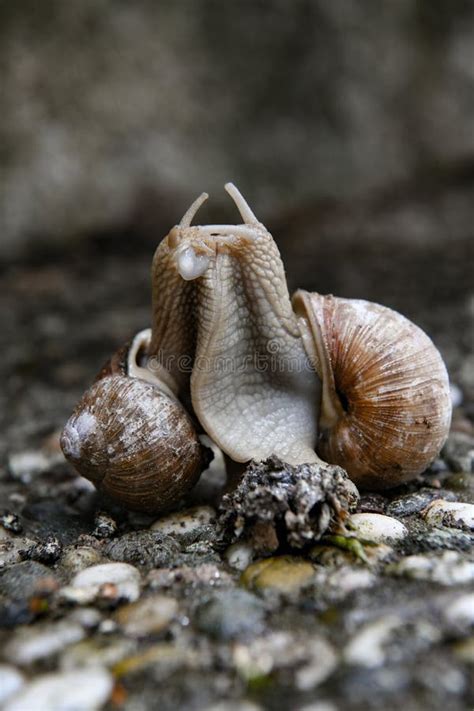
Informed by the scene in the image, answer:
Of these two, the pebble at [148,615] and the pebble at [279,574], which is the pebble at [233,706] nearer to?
the pebble at [148,615]

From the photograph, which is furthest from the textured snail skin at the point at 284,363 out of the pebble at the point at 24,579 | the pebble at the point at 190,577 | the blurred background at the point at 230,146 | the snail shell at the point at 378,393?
the blurred background at the point at 230,146

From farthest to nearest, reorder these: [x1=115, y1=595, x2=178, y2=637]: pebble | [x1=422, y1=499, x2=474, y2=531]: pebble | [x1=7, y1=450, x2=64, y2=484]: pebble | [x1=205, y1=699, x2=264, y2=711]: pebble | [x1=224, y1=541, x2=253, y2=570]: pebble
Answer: [x1=7, y1=450, x2=64, y2=484]: pebble
[x1=422, y1=499, x2=474, y2=531]: pebble
[x1=224, y1=541, x2=253, y2=570]: pebble
[x1=115, y1=595, x2=178, y2=637]: pebble
[x1=205, y1=699, x2=264, y2=711]: pebble

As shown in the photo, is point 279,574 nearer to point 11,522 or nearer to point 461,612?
point 461,612

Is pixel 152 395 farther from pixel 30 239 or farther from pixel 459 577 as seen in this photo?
pixel 30 239

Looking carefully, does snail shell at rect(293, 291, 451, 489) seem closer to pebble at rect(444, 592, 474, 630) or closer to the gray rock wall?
pebble at rect(444, 592, 474, 630)

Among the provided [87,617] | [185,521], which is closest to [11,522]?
[185,521]

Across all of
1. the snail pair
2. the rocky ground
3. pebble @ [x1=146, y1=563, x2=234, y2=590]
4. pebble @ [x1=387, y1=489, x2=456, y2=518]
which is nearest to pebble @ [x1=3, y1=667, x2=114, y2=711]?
the rocky ground
